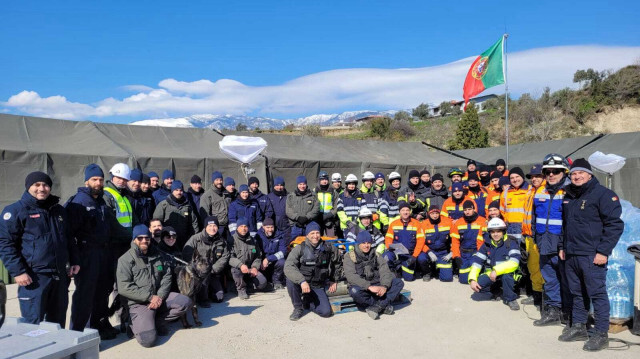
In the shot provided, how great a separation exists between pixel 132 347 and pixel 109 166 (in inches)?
195

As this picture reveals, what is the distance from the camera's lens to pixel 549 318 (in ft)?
17.1

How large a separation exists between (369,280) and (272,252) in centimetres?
202

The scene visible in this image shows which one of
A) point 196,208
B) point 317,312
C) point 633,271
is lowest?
point 317,312

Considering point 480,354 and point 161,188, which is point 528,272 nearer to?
point 480,354

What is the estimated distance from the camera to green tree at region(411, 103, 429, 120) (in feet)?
150

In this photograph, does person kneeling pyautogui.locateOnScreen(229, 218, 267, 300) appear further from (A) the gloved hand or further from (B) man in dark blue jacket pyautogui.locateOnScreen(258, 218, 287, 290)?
(A) the gloved hand

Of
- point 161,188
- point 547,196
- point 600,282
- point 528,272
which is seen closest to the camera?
point 600,282

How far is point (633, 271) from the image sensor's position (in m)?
4.93

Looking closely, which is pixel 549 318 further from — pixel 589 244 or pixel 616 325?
pixel 589 244

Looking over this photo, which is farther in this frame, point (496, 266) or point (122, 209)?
point (496, 266)

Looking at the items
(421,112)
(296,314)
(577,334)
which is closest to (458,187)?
(577,334)

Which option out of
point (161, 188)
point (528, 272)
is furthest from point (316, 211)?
point (528, 272)

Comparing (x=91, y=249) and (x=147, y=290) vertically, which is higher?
(x=91, y=249)

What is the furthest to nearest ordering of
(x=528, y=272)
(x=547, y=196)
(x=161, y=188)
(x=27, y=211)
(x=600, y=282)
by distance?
(x=161, y=188), (x=528, y=272), (x=547, y=196), (x=600, y=282), (x=27, y=211)
